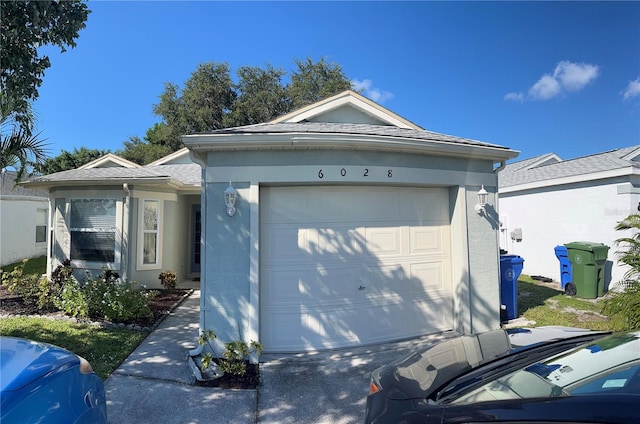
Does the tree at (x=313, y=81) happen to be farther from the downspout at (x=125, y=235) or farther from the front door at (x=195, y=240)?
the downspout at (x=125, y=235)

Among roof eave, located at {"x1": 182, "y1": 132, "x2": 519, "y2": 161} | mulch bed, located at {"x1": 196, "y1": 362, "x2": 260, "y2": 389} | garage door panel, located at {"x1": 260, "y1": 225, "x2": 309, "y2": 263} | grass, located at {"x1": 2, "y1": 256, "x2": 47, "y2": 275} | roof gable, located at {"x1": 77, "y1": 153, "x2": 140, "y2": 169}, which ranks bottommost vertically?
mulch bed, located at {"x1": 196, "y1": 362, "x2": 260, "y2": 389}

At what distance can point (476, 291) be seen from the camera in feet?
19.5

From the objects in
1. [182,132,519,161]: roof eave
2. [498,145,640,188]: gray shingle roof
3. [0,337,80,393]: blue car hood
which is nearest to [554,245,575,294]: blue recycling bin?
[498,145,640,188]: gray shingle roof

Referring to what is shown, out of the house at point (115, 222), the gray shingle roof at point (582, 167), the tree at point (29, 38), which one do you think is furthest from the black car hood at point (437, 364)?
the gray shingle roof at point (582, 167)

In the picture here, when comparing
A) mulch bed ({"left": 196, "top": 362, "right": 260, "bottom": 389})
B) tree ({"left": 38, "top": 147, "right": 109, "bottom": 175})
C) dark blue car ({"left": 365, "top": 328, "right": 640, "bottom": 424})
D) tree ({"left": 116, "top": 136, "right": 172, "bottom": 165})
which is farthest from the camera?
tree ({"left": 116, "top": 136, "right": 172, "bottom": 165})

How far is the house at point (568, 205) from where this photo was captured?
30.8 ft

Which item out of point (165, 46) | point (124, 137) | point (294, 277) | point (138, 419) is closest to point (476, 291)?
point (294, 277)

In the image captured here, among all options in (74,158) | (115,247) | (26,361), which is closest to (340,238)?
(26,361)

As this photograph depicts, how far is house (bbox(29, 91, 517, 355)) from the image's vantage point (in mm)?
4891

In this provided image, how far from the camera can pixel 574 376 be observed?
170cm

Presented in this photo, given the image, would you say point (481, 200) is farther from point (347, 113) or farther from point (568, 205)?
point (568, 205)

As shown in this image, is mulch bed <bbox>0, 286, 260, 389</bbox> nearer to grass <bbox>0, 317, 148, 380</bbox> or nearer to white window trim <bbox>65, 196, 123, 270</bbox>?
grass <bbox>0, 317, 148, 380</bbox>

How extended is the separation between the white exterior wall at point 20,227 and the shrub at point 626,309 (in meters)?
18.1

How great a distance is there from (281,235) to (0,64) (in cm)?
596
